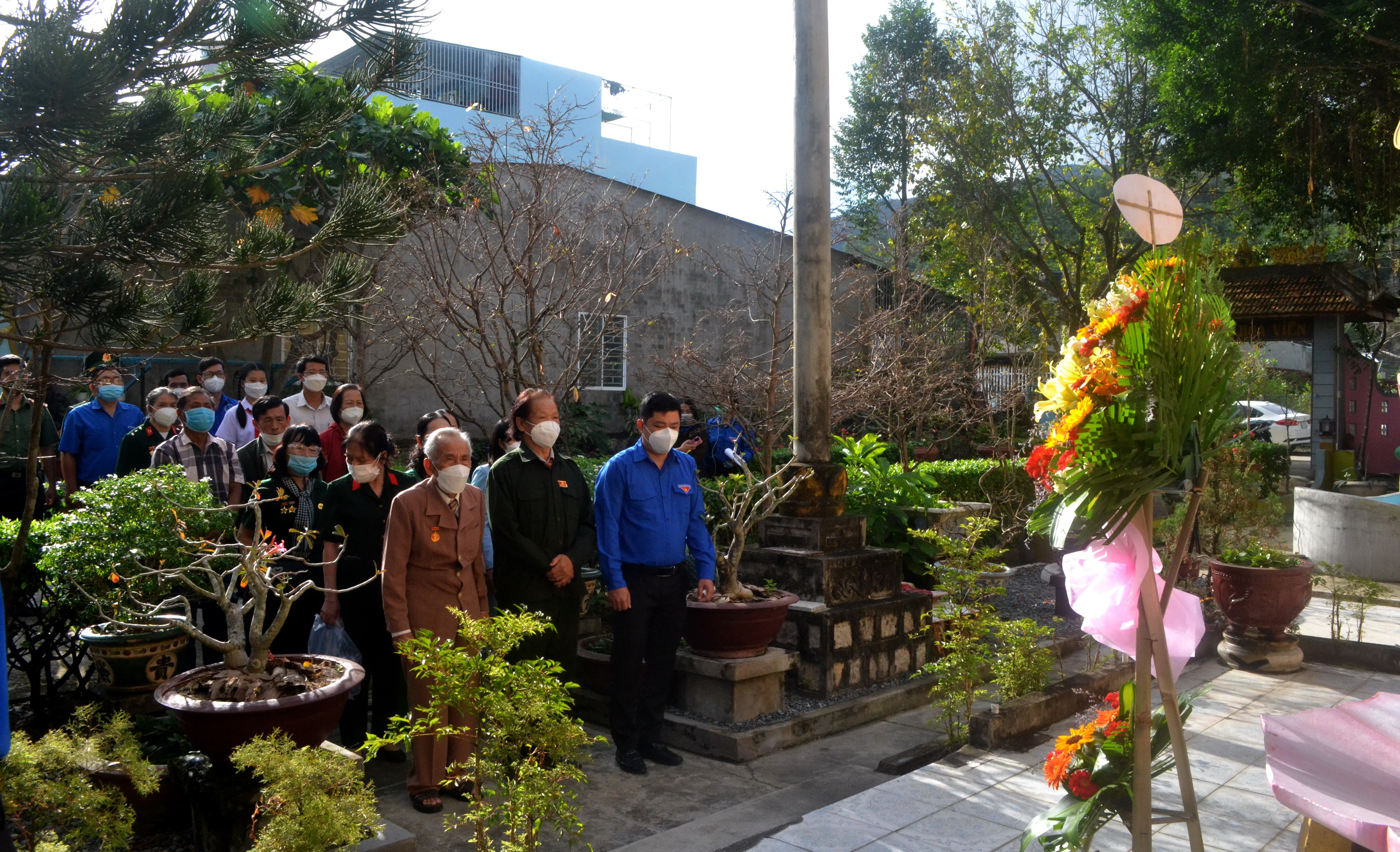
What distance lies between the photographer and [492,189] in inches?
365

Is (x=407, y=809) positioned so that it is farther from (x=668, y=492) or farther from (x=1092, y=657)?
(x=1092, y=657)

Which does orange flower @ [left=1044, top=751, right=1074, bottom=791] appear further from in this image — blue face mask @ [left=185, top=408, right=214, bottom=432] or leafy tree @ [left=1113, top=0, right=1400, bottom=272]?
leafy tree @ [left=1113, top=0, right=1400, bottom=272]

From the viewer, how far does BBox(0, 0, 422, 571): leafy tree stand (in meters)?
3.23

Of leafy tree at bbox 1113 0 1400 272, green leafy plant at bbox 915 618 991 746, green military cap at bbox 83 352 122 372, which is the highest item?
leafy tree at bbox 1113 0 1400 272

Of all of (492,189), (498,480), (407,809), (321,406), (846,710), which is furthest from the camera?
(492,189)

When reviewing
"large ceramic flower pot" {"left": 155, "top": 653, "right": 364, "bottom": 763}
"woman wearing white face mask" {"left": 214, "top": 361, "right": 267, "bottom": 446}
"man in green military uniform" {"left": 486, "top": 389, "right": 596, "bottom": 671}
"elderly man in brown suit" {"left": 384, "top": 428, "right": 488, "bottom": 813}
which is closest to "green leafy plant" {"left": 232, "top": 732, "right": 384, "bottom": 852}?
"large ceramic flower pot" {"left": 155, "top": 653, "right": 364, "bottom": 763}

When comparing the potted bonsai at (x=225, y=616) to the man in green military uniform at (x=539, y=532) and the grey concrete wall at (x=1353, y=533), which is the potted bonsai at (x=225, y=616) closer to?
the man in green military uniform at (x=539, y=532)

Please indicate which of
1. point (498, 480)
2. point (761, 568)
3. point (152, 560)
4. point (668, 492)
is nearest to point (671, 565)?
point (668, 492)

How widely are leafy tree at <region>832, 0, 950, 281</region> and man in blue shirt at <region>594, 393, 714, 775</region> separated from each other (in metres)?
21.0

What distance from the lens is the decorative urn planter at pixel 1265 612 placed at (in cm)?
770

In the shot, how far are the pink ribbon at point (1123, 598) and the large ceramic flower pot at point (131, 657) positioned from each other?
4383mm

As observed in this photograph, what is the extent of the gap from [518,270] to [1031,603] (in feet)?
20.1

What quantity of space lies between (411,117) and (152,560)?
267 inches

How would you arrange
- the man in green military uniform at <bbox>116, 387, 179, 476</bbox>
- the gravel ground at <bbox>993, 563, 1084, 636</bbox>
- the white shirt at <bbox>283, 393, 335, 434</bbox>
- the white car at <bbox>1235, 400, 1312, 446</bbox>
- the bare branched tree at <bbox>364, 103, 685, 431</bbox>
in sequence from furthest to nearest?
1. the white car at <bbox>1235, 400, 1312, 446</bbox>
2. the gravel ground at <bbox>993, 563, 1084, 636</bbox>
3. the bare branched tree at <bbox>364, 103, 685, 431</bbox>
4. the white shirt at <bbox>283, 393, 335, 434</bbox>
5. the man in green military uniform at <bbox>116, 387, 179, 476</bbox>
